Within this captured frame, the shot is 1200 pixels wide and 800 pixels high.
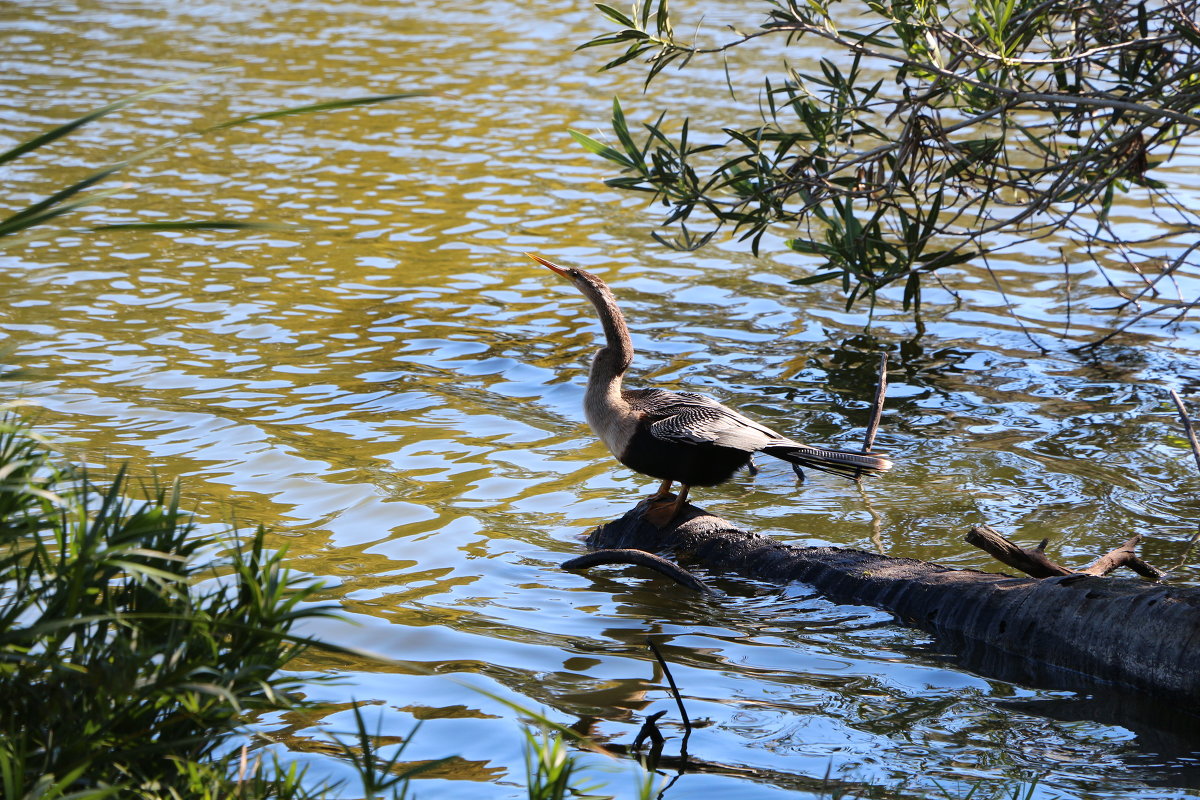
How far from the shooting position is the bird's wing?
483cm

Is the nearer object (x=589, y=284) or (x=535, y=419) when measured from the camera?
(x=589, y=284)

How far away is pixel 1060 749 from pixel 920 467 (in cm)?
277

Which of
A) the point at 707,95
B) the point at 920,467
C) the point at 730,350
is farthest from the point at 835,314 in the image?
the point at 707,95

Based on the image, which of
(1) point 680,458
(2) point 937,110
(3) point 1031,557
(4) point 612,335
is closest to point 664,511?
(1) point 680,458

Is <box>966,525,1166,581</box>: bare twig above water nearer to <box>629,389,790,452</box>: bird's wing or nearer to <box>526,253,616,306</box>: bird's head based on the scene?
<box>629,389,790,452</box>: bird's wing

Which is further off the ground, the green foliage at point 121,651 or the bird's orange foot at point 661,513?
the green foliage at point 121,651

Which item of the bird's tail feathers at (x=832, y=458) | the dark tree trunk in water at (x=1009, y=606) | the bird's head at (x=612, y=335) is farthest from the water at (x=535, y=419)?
the bird's head at (x=612, y=335)

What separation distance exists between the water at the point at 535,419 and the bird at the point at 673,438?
438 millimetres

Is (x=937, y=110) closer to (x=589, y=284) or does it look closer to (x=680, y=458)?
(x=589, y=284)

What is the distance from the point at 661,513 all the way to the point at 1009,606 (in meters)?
1.47

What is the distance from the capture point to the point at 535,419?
705cm

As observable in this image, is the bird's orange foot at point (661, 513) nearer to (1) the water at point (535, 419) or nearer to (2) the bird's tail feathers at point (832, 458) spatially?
(1) the water at point (535, 419)

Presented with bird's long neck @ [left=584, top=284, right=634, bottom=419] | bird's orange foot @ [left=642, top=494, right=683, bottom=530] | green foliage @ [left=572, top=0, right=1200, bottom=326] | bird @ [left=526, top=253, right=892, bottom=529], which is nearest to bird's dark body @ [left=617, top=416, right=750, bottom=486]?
bird @ [left=526, top=253, right=892, bottom=529]

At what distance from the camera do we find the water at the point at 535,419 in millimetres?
3750
